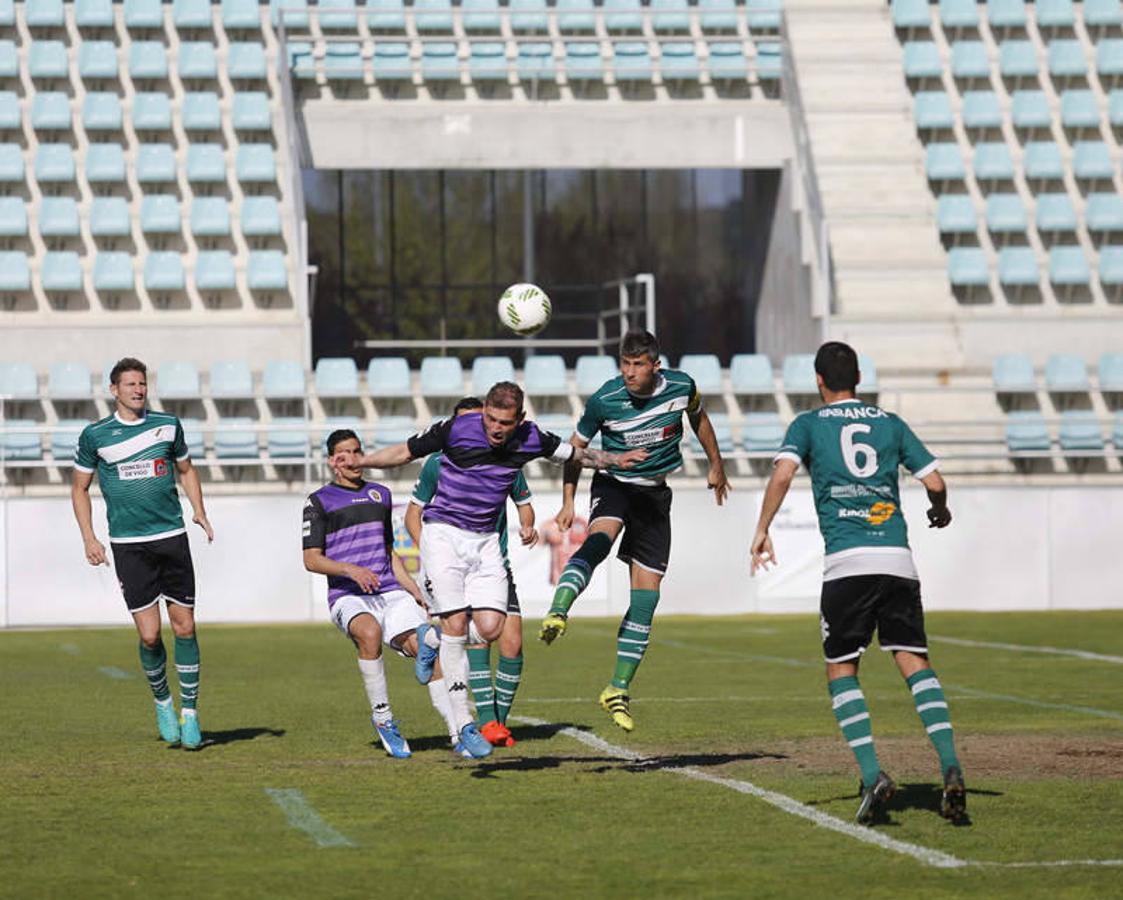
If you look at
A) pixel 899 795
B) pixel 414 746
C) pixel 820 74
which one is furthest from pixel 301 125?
pixel 899 795

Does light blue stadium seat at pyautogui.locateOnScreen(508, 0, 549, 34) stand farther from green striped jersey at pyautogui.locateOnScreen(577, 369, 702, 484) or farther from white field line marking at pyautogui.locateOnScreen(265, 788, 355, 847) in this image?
white field line marking at pyautogui.locateOnScreen(265, 788, 355, 847)

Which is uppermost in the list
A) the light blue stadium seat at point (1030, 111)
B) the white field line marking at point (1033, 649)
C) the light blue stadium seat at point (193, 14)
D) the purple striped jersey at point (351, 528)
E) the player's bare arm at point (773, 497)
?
the light blue stadium seat at point (193, 14)

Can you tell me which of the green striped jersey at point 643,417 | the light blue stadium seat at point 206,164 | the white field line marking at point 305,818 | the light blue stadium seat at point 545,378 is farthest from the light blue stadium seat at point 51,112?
the white field line marking at point 305,818

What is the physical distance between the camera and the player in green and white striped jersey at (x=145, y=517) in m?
11.8

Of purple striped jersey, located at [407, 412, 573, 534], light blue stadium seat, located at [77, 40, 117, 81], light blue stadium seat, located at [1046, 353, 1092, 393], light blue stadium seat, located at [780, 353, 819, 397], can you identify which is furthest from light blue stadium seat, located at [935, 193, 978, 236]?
purple striped jersey, located at [407, 412, 573, 534]

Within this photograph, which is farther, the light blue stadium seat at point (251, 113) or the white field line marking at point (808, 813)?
the light blue stadium seat at point (251, 113)

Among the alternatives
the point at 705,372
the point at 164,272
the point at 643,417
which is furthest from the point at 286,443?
the point at 643,417

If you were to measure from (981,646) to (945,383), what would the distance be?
10.3m

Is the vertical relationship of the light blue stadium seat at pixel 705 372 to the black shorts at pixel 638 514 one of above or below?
above

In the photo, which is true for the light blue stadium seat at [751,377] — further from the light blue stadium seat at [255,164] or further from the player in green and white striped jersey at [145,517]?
the player in green and white striped jersey at [145,517]

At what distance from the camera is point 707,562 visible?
89.0 feet

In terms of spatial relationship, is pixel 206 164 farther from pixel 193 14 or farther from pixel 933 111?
pixel 933 111

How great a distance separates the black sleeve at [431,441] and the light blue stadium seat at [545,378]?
60.2 ft

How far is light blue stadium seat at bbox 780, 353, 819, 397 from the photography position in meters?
29.5
